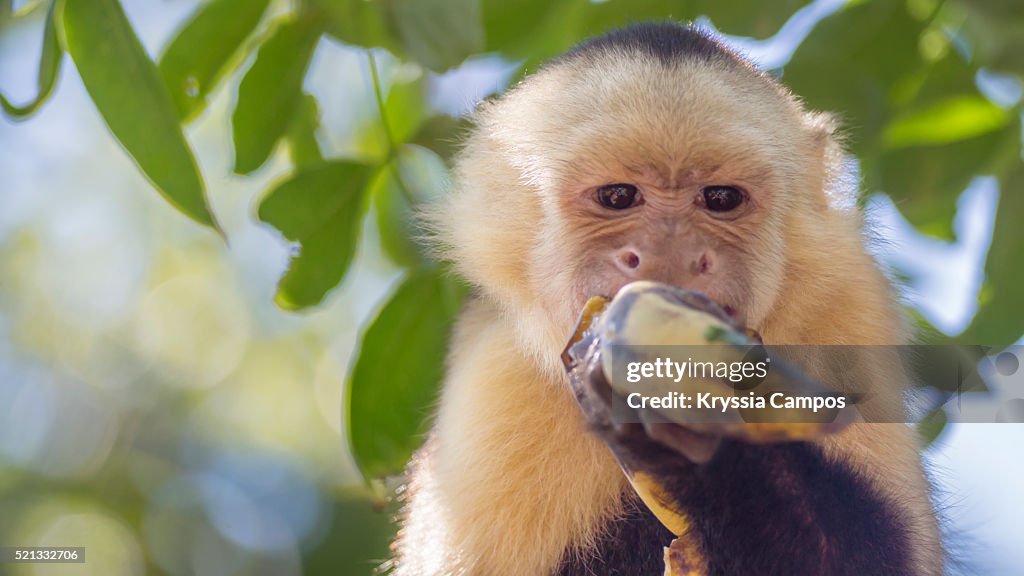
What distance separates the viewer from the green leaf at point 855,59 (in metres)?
3.02

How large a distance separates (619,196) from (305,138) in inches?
46.0

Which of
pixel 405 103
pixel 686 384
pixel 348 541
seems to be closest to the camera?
pixel 686 384

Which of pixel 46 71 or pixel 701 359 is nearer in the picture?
pixel 701 359

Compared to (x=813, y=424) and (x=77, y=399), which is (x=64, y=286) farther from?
(x=813, y=424)

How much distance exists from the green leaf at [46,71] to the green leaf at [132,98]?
0.03 metres

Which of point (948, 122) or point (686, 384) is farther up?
point (948, 122)

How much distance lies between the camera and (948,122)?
3.21 metres

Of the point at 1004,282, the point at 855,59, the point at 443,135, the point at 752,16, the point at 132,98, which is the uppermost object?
the point at 752,16

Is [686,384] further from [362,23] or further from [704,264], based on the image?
[362,23]

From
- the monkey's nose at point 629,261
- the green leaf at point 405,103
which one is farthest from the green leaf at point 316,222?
the monkey's nose at point 629,261

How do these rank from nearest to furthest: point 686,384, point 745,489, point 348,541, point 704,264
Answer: point 686,384 → point 745,489 → point 704,264 → point 348,541

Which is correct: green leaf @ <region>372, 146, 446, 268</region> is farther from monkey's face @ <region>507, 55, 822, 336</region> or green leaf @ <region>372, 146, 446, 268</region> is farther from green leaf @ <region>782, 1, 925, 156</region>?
green leaf @ <region>782, 1, 925, 156</region>

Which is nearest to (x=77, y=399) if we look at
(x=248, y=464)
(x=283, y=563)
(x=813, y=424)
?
(x=248, y=464)

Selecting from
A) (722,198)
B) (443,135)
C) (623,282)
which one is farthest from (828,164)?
(443,135)
